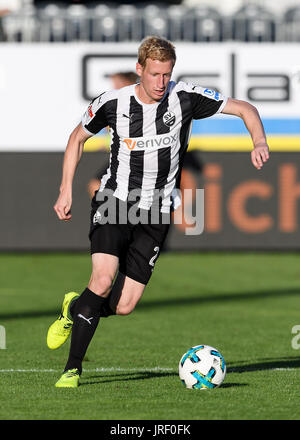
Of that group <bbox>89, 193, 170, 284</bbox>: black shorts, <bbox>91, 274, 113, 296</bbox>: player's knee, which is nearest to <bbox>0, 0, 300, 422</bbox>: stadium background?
<bbox>89, 193, 170, 284</bbox>: black shorts

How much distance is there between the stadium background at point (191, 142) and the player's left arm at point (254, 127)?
10.6 meters

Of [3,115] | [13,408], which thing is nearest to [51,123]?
[3,115]

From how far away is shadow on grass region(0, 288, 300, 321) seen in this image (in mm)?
11148

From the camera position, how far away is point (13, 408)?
19.2 ft

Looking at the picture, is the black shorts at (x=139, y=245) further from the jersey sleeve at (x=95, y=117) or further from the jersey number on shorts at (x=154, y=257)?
the jersey sleeve at (x=95, y=117)

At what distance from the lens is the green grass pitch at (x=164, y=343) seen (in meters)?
5.93

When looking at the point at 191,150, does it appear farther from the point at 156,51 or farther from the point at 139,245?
the point at 156,51

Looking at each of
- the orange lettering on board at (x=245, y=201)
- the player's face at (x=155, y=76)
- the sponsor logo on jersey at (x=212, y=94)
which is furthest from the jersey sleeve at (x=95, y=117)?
the orange lettering on board at (x=245, y=201)

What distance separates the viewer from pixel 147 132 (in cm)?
678

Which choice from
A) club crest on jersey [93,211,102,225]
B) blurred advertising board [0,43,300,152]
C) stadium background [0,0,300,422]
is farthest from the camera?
blurred advertising board [0,43,300,152]

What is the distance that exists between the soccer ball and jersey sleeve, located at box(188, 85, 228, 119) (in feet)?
5.32

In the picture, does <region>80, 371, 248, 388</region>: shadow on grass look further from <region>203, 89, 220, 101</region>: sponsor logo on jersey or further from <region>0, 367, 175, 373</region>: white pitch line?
<region>203, 89, 220, 101</region>: sponsor logo on jersey

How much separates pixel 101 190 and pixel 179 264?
10.2 m

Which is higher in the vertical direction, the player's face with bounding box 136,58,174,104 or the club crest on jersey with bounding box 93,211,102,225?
the player's face with bounding box 136,58,174,104
